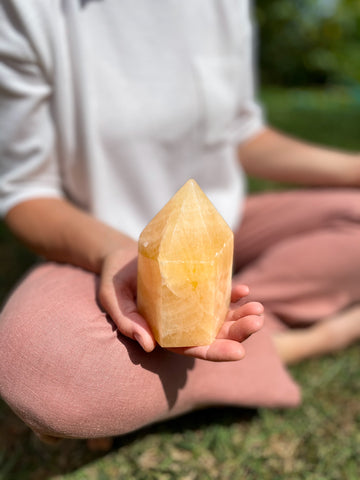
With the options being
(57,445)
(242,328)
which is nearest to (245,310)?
(242,328)

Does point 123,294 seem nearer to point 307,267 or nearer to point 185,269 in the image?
point 185,269

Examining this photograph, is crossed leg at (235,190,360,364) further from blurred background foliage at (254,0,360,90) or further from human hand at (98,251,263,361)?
blurred background foliage at (254,0,360,90)

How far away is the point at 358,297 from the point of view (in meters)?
1.57

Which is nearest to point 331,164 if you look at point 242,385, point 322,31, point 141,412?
point 242,385

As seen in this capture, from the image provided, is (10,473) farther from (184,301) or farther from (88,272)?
(184,301)

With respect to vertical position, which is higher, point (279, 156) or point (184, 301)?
point (184, 301)

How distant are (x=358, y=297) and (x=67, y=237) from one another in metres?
0.93

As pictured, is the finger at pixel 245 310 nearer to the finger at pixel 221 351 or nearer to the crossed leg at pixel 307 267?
the finger at pixel 221 351

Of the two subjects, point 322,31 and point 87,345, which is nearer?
point 87,345

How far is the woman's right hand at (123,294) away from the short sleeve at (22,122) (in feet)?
1.20

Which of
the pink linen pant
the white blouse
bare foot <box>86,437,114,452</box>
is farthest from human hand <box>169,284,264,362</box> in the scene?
the white blouse

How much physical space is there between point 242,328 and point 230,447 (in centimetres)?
55

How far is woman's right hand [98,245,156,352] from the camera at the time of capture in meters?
0.91

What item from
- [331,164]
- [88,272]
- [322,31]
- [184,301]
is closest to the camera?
[184,301]
